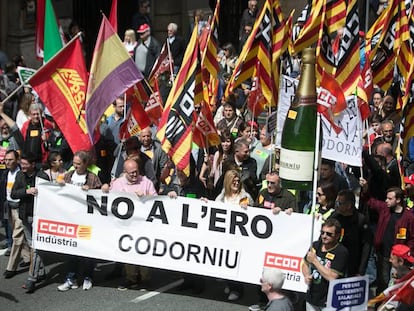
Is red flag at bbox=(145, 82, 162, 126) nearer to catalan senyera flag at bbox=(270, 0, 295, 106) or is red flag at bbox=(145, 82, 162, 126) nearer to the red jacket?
catalan senyera flag at bbox=(270, 0, 295, 106)

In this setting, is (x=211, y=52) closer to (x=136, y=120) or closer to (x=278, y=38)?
(x=278, y=38)

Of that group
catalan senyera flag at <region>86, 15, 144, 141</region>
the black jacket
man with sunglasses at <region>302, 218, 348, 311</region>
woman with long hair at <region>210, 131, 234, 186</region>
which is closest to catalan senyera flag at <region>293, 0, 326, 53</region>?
woman with long hair at <region>210, 131, 234, 186</region>

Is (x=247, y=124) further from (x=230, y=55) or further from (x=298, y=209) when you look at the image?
(x=230, y=55)

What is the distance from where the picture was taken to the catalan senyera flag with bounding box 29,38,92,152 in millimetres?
10930

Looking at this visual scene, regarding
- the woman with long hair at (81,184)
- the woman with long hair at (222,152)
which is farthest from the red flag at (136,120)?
the woman with long hair at (81,184)

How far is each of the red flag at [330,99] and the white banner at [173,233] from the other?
107cm

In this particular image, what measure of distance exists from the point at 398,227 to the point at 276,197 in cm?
128

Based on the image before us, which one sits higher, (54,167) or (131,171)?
(131,171)

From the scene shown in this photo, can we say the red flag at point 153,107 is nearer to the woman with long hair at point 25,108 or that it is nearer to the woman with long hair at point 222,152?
the woman with long hair at point 222,152

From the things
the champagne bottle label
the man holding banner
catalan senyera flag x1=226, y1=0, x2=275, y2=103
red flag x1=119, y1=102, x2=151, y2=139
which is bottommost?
the man holding banner

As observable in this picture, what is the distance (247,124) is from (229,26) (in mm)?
10588

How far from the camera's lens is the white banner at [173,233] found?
32.4 ft

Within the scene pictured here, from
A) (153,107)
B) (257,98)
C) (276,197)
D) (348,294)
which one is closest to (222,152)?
(153,107)

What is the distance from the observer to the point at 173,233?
10.3 metres
